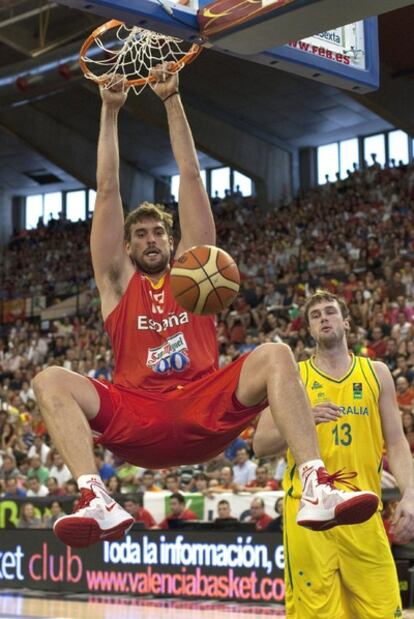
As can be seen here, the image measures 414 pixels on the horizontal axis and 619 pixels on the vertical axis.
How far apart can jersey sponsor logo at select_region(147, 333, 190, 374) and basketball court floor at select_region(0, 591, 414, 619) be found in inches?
234

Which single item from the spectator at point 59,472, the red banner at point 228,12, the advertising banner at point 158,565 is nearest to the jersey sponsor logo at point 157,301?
the red banner at point 228,12

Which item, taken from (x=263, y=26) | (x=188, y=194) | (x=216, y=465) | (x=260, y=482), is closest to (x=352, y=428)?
(x=188, y=194)

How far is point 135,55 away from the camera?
266 inches

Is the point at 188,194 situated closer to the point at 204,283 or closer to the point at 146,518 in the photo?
the point at 204,283

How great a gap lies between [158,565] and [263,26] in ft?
28.4

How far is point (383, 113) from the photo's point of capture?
2403 cm

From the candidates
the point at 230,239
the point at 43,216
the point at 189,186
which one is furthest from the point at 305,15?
the point at 43,216

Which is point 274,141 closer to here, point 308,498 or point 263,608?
point 263,608

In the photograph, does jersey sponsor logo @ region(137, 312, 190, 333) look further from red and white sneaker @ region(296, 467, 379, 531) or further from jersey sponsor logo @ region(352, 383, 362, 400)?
jersey sponsor logo @ region(352, 383, 362, 400)

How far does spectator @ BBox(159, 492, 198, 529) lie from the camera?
13.1 m

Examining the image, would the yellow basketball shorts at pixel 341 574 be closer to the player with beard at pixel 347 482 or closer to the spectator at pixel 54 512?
the player with beard at pixel 347 482

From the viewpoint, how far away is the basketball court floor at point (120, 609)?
1104 centimetres

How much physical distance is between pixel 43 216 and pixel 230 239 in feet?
38.7

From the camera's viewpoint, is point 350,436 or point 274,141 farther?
point 274,141
